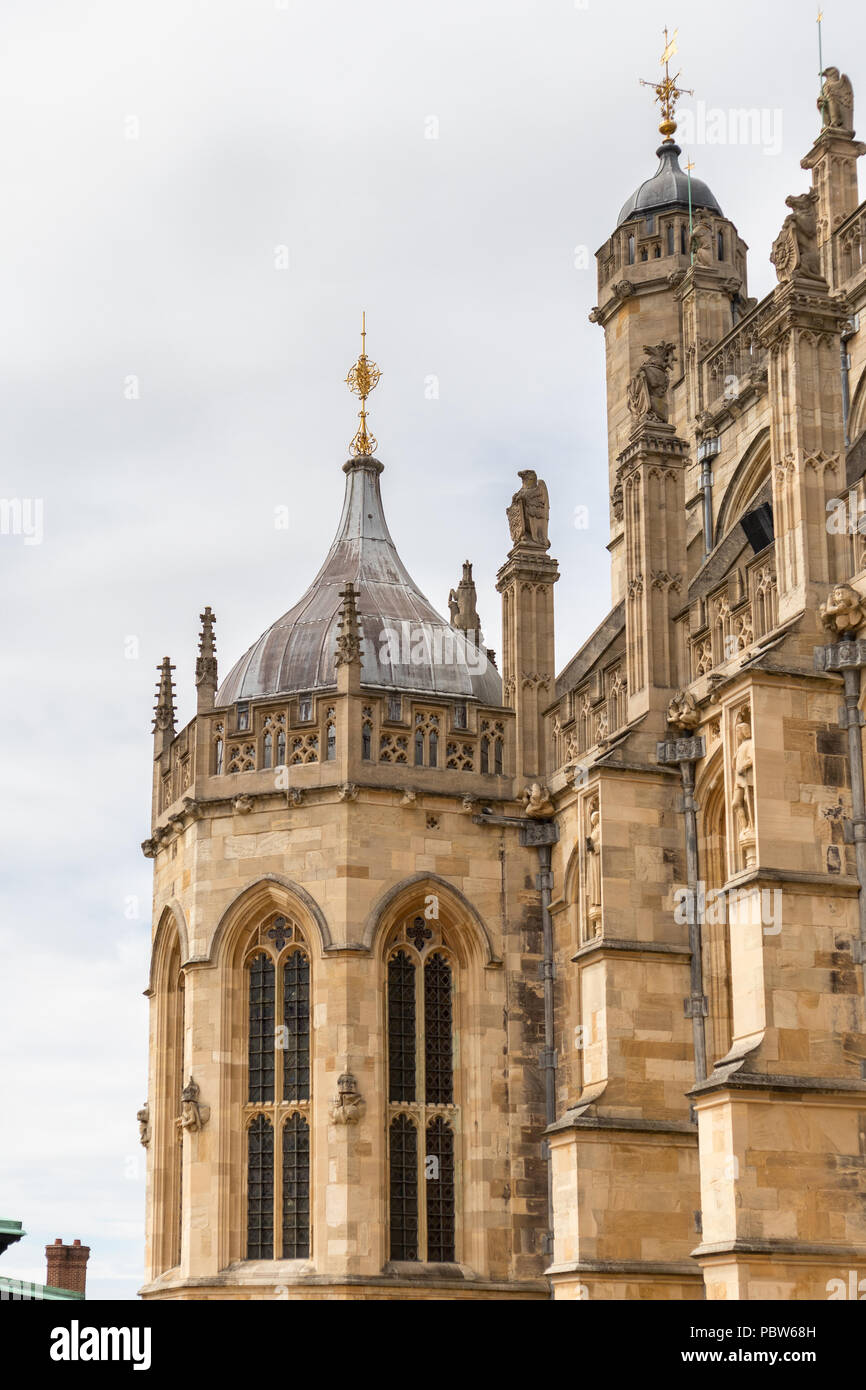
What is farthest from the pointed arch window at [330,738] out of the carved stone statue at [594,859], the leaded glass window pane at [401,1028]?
the carved stone statue at [594,859]

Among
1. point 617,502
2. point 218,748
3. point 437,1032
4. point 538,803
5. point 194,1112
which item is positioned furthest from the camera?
point 617,502

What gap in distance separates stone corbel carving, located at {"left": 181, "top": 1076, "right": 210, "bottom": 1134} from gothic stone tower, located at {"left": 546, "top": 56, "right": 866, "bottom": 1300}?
4362 millimetres

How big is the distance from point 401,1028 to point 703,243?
516 inches

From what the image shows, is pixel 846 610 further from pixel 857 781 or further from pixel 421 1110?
pixel 421 1110

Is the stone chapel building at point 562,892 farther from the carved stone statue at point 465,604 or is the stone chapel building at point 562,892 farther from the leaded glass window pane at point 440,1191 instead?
the carved stone statue at point 465,604

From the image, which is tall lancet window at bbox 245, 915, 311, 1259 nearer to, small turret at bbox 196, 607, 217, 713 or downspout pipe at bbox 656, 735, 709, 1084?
small turret at bbox 196, 607, 217, 713

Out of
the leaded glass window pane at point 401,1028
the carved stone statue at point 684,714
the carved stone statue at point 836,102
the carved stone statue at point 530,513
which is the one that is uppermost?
the carved stone statue at point 836,102

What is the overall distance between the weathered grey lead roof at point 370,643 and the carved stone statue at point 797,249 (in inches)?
310

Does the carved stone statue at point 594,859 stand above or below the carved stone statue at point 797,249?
below

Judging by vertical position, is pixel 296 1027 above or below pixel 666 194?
below

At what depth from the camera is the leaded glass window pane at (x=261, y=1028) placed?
2548 cm

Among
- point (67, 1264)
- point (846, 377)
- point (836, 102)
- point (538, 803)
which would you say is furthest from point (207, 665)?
point (67, 1264)

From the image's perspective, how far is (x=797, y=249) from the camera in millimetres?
21625

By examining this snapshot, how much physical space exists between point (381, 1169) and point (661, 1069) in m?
4.02
